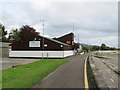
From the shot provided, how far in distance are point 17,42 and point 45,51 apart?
25.6 ft

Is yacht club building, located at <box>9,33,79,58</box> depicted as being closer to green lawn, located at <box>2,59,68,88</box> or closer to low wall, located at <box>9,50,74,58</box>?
low wall, located at <box>9,50,74,58</box>

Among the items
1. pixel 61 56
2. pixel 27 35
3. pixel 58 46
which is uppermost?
pixel 27 35

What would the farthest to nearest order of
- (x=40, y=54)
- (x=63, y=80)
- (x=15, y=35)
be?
(x=15, y=35) < (x=40, y=54) < (x=63, y=80)

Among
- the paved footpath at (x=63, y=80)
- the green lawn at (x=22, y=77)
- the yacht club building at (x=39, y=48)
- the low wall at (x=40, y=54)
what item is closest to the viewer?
the paved footpath at (x=63, y=80)

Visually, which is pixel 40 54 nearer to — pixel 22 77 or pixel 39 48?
pixel 39 48

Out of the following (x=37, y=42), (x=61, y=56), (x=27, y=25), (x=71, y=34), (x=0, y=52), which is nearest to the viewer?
(x=61, y=56)

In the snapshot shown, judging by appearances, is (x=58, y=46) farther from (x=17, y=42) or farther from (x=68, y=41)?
(x=68, y=41)

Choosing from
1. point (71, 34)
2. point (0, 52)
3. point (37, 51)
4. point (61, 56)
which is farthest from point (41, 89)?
point (71, 34)

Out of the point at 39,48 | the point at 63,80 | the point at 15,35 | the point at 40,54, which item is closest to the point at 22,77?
the point at 63,80

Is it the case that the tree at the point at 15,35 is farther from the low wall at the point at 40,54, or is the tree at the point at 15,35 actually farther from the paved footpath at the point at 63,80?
the paved footpath at the point at 63,80

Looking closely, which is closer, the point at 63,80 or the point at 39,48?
the point at 63,80

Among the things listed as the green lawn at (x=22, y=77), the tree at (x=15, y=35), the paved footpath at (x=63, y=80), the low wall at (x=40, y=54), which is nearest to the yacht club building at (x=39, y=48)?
the low wall at (x=40, y=54)

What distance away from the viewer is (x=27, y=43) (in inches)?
1297

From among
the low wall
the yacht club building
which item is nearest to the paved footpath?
the low wall
